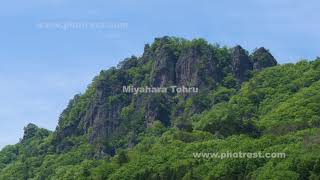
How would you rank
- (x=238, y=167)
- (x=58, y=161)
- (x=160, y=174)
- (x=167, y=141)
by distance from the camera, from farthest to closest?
(x=58, y=161) < (x=167, y=141) < (x=160, y=174) < (x=238, y=167)

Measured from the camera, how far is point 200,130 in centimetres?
15612

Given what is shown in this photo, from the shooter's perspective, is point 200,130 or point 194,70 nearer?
point 200,130

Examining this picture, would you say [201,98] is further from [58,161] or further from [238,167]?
[238,167]

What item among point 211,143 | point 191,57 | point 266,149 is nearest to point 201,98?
point 191,57

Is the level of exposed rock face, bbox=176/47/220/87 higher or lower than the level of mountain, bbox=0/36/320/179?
higher

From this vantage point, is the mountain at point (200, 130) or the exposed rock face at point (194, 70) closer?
the mountain at point (200, 130)

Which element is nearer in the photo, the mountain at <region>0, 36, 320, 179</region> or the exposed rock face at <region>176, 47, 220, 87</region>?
the mountain at <region>0, 36, 320, 179</region>

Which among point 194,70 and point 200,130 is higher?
point 194,70

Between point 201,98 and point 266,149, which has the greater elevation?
point 201,98

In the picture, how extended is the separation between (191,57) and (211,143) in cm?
6680

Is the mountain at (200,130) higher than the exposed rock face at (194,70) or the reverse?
the reverse

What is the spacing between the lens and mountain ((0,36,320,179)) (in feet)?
391

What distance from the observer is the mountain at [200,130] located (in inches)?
4688

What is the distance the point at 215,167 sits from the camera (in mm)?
119562
